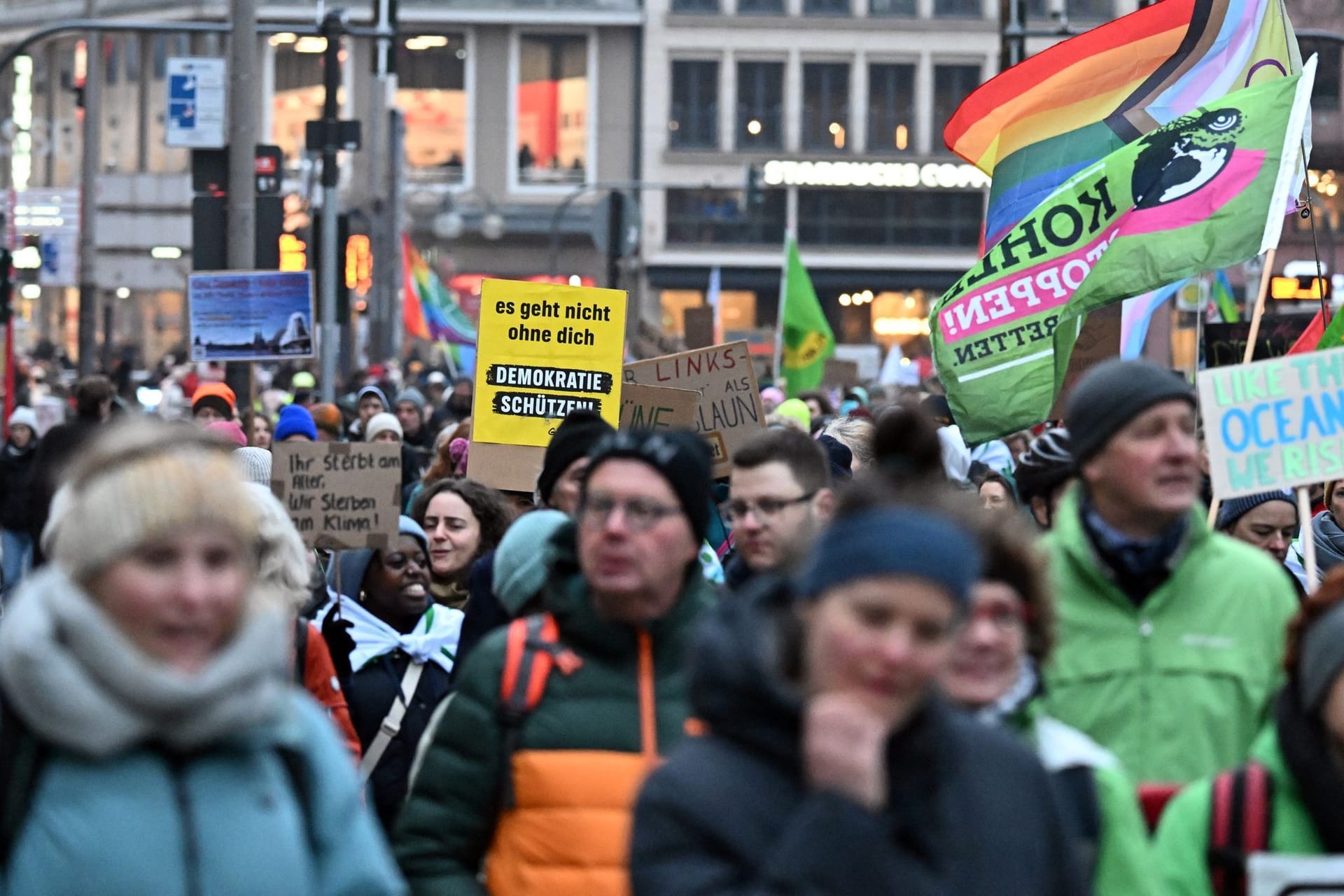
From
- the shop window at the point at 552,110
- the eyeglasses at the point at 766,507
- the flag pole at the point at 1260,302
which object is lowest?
the eyeglasses at the point at 766,507

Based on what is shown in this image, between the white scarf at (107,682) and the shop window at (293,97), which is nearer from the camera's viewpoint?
the white scarf at (107,682)

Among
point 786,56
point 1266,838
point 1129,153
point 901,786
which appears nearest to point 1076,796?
point 1266,838

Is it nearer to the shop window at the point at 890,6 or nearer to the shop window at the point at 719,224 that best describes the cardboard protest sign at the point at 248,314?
the shop window at the point at 719,224

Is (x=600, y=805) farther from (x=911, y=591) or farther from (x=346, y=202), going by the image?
(x=346, y=202)

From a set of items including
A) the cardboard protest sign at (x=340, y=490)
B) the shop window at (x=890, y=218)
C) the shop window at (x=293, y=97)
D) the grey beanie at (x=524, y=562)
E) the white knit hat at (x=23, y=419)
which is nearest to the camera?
the grey beanie at (x=524, y=562)

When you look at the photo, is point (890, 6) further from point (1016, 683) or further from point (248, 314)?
point (1016, 683)

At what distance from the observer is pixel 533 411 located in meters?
9.12

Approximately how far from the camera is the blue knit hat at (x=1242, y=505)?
7512mm

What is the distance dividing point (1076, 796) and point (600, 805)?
0.85 m

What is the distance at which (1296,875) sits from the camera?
325 cm

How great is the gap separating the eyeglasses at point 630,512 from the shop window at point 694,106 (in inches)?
2197

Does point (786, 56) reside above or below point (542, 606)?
above

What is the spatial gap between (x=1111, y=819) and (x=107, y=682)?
1.40 meters

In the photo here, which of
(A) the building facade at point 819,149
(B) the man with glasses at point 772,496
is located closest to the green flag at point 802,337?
(B) the man with glasses at point 772,496
